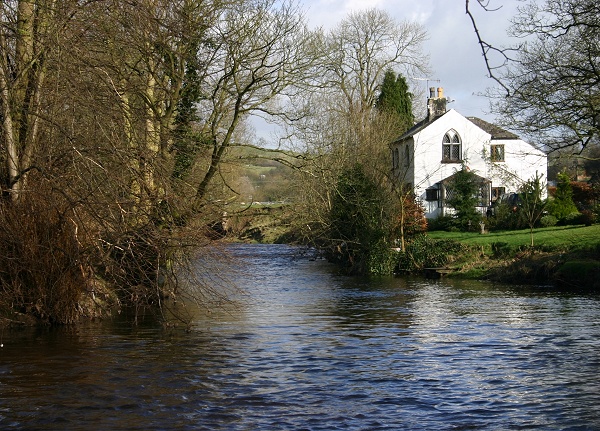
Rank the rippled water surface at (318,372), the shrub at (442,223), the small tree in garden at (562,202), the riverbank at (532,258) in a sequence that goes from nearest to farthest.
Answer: the rippled water surface at (318,372) → the riverbank at (532,258) → the small tree in garden at (562,202) → the shrub at (442,223)

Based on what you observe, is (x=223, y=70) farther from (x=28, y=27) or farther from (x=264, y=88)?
(x=28, y=27)

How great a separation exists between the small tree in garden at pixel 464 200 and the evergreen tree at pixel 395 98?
1082cm

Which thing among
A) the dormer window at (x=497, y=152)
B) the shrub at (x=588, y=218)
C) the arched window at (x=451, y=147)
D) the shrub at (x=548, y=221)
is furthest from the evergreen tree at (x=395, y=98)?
the shrub at (x=588, y=218)

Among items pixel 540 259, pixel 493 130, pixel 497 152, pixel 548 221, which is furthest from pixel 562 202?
pixel 540 259

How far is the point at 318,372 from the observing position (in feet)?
42.3

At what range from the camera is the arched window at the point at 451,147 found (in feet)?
176

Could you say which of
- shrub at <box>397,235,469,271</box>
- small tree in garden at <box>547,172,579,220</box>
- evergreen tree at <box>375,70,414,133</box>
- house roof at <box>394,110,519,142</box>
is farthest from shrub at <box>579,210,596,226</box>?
evergreen tree at <box>375,70,414,133</box>

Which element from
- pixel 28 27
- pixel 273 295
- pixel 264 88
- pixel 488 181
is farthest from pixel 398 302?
pixel 488 181

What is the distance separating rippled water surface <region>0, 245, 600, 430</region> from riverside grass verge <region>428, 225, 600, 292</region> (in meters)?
5.54

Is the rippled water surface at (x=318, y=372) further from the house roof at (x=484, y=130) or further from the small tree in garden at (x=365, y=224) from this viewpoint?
the house roof at (x=484, y=130)

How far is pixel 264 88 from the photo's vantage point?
82.5 feet

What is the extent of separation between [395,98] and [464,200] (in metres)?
16.3

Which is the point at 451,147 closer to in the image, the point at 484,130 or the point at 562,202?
the point at 484,130

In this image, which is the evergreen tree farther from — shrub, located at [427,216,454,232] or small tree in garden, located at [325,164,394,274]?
small tree in garden, located at [325,164,394,274]
